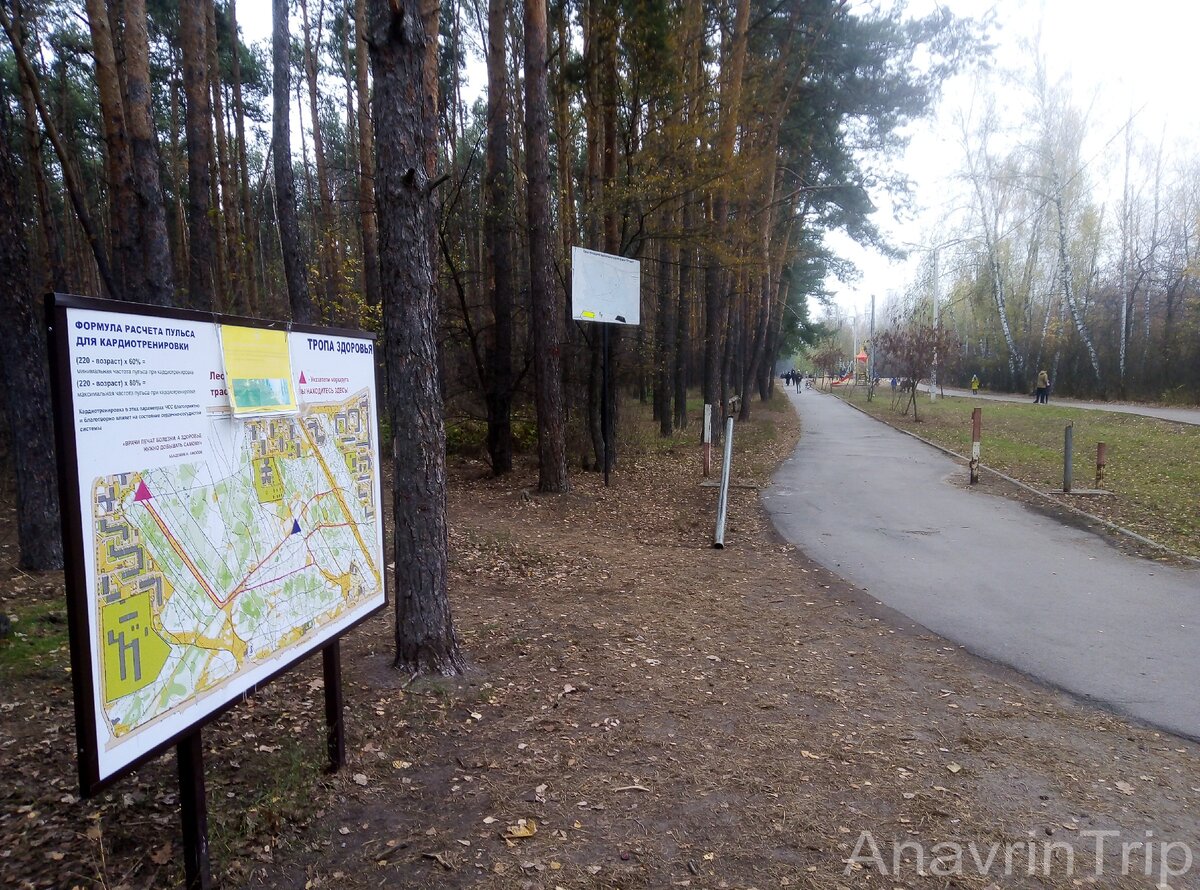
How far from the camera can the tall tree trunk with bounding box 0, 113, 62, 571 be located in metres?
5.97

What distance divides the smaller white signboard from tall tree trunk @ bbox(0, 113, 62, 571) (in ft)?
21.9

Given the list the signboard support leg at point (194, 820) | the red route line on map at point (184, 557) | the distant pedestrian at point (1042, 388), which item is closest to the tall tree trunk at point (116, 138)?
the red route line on map at point (184, 557)

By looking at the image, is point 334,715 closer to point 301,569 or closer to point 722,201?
point 301,569

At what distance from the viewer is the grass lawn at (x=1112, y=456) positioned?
1036cm

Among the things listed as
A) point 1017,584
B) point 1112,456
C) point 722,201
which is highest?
point 722,201

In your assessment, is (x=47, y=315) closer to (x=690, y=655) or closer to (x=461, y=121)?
(x=690, y=655)

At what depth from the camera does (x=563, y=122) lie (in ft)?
51.5

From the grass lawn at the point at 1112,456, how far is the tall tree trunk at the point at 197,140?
46.0ft

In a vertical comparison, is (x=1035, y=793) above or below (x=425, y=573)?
below

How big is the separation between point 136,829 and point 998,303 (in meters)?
49.5

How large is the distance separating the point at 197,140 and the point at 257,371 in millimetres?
10921

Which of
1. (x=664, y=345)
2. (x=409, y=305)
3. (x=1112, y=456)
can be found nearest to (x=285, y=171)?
(x=664, y=345)

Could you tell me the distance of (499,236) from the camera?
12664mm

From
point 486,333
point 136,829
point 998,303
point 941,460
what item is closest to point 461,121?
point 486,333
